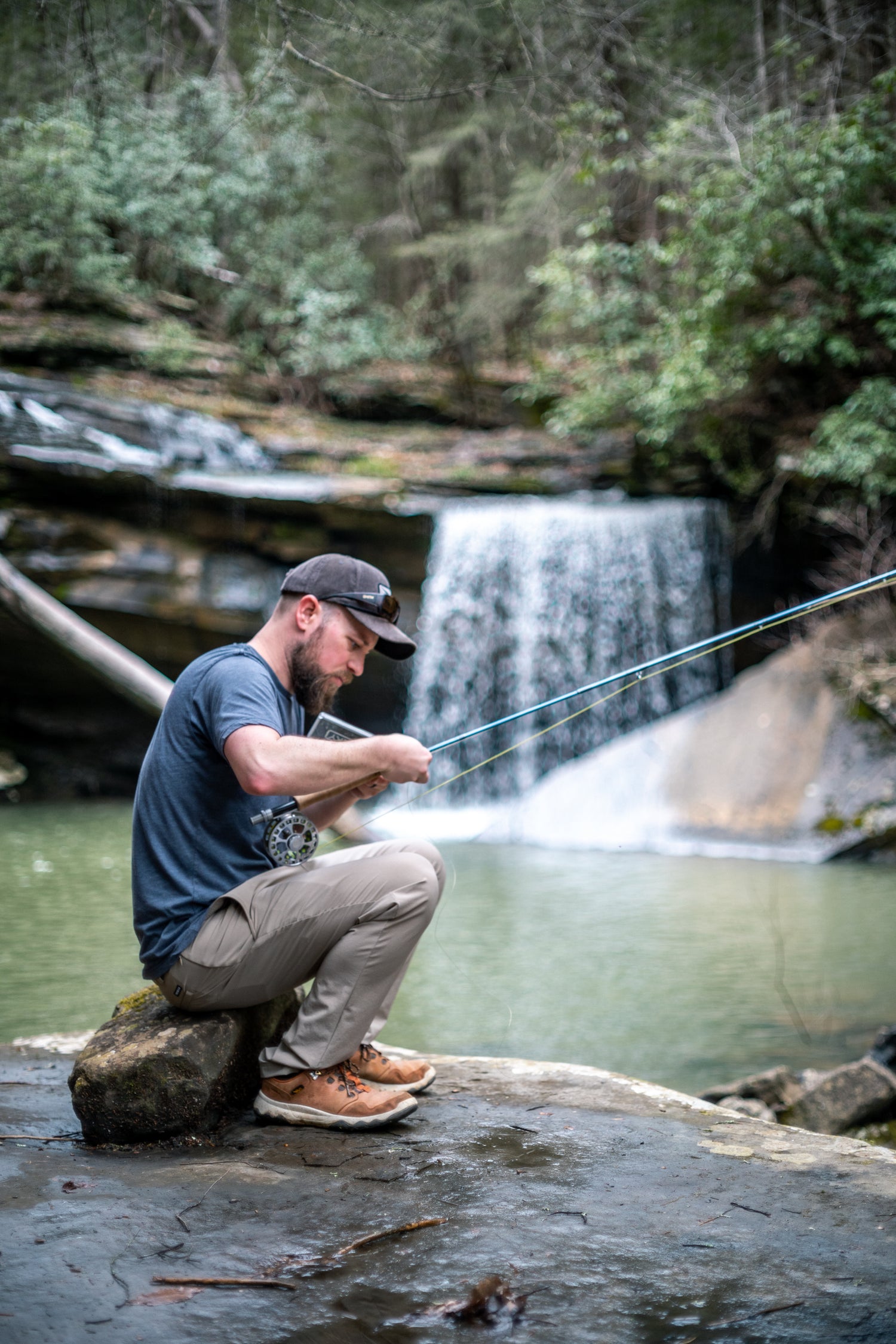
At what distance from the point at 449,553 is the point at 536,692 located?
192cm

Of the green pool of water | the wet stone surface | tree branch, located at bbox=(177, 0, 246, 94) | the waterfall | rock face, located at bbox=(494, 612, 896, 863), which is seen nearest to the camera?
the wet stone surface

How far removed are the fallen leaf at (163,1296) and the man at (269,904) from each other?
82 centimetres

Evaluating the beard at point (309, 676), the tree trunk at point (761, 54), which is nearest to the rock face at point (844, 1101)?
the beard at point (309, 676)

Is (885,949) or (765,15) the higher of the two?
(765,15)

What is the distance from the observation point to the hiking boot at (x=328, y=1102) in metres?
2.48

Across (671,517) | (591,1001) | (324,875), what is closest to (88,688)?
(671,517)

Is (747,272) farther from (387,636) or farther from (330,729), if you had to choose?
(330,729)

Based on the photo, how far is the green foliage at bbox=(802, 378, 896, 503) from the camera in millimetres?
10031

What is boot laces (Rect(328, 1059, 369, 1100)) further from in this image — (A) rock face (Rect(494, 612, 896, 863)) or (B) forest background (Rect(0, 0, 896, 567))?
(A) rock face (Rect(494, 612, 896, 863))

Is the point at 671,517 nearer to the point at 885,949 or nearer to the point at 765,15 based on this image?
the point at 765,15

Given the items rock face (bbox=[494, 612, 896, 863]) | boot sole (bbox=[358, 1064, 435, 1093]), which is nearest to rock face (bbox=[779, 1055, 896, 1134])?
boot sole (bbox=[358, 1064, 435, 1093])

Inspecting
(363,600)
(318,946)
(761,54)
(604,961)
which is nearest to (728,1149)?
(318,946)

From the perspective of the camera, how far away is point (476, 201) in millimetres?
19562

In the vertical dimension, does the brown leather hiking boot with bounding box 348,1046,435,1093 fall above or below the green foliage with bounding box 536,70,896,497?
below
